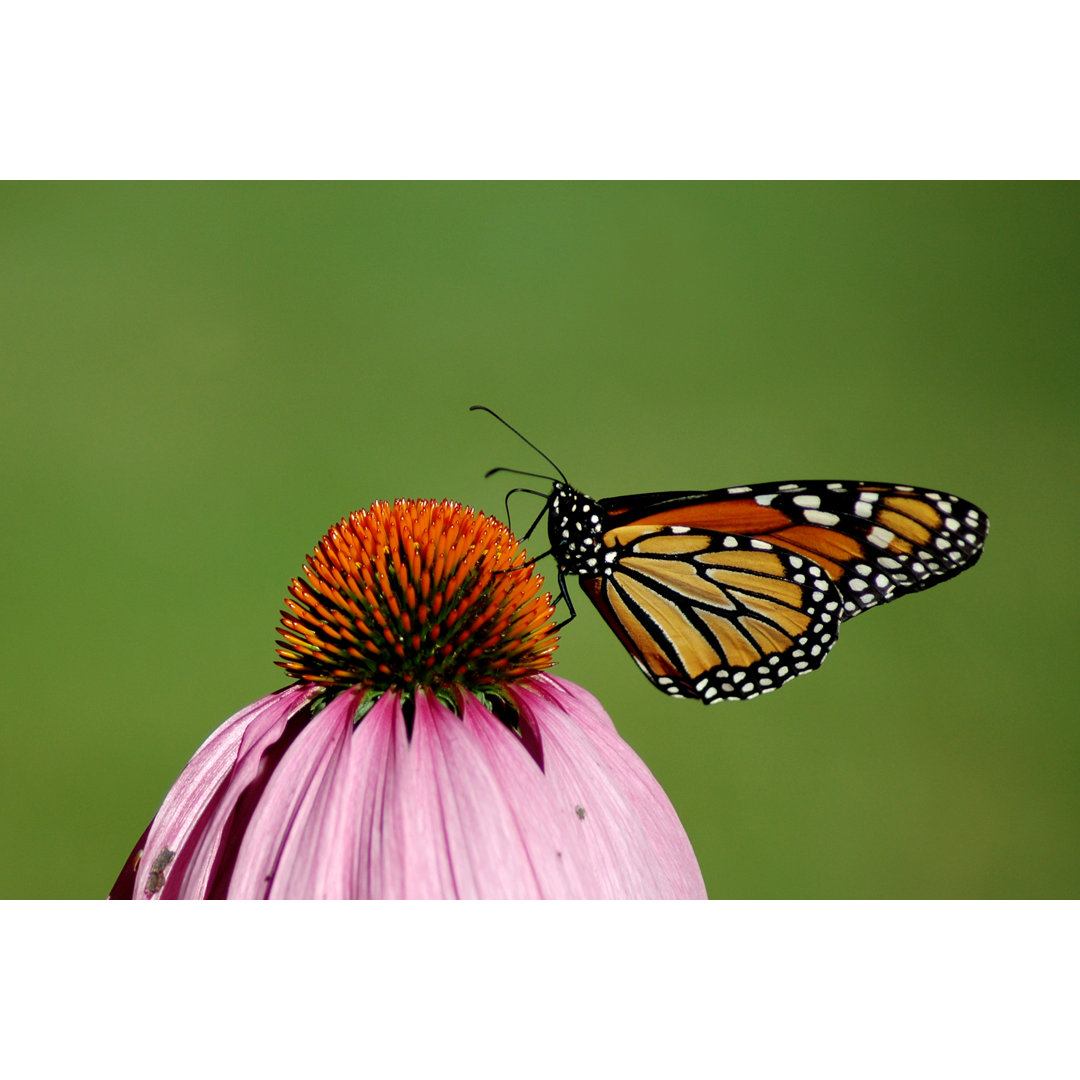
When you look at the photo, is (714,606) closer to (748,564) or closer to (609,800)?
(748,564)

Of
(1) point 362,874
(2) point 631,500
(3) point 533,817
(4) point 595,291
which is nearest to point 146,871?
(1) point 362,874

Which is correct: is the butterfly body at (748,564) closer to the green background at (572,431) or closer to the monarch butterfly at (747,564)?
the monarch butterfly at (747,564)

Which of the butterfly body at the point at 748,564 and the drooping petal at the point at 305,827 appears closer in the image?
the drooping petal at the point at 305,827

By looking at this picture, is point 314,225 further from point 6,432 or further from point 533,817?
point 533,817

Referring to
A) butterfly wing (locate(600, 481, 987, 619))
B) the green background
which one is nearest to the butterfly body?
butterfly wing (locate(600, 481, 987, 619))

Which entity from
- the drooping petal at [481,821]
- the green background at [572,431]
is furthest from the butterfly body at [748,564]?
the drooping petal at [481,821]

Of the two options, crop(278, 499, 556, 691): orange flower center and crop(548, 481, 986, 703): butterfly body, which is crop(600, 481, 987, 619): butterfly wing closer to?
crop(548, 481, 986, 703): butterfly body
